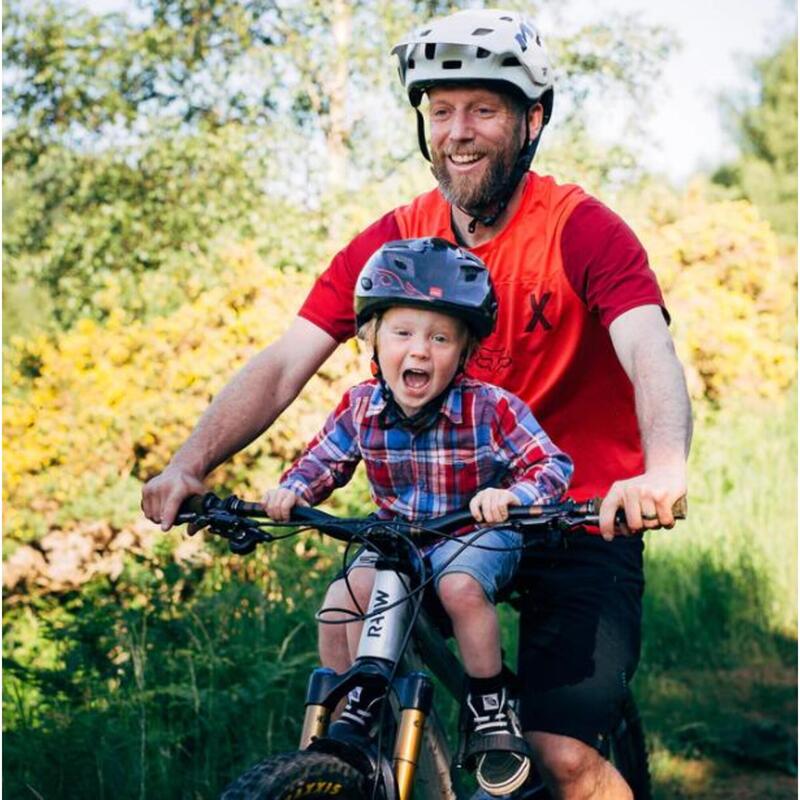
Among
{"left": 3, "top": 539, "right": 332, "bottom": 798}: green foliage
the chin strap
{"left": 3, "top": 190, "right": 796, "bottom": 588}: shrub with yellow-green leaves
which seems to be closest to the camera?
the chin strap

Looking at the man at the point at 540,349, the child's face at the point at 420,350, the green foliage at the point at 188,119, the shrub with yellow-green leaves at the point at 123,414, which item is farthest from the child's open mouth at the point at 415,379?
the green foliage at the point at 188,119

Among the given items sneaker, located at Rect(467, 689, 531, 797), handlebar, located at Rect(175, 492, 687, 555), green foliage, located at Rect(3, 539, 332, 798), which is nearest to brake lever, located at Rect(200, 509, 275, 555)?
handlebar, located at Rect(175, 492, 687, 555)

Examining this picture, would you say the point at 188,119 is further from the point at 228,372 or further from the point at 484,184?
the point at 484,184

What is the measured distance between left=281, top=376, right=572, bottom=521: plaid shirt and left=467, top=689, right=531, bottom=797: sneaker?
1.64 feet

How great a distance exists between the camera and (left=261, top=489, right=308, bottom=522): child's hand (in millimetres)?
3561

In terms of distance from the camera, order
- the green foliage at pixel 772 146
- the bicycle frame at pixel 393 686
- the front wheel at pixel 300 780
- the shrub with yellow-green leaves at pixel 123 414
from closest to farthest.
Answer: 1. the front wheel at pixel 300 780
2. the bicycle frame at pixel 393 686
3. the shrub with yellow-green leaves at pixel 123 414
4. the green foliage at pixel 772 146

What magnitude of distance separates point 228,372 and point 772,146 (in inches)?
1062

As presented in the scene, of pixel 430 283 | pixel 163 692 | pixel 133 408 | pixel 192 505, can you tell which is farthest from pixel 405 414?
pixel 133 408

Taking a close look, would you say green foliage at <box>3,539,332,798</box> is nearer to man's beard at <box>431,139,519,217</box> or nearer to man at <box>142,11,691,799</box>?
man at <box>142,11,691,799</box>

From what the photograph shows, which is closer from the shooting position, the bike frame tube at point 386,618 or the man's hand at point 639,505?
the man's hand at point 639,505

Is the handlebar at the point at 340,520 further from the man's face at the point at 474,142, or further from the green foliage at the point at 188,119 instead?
the green foliage at the point at 188,119

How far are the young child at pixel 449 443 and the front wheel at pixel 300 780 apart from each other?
18 centimetres

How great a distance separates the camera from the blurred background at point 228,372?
5746 millimetres

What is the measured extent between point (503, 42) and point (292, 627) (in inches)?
120
